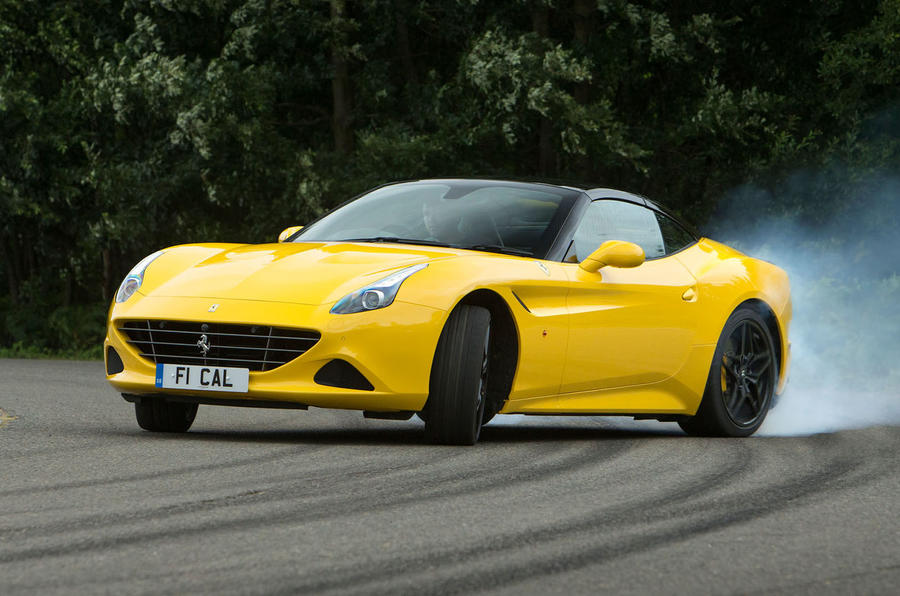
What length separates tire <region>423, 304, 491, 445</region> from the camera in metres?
7.33

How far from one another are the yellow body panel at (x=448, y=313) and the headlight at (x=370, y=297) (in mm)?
39

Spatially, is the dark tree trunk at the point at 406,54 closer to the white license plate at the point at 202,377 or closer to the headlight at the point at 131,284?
the headlight at the point at 131,284

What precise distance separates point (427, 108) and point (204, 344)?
50.4 feet

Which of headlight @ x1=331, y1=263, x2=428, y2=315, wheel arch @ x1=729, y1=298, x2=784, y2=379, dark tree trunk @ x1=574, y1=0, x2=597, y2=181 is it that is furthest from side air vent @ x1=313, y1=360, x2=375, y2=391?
dark tree trunk @ x1=574, y1=0, x2=597, y2=181

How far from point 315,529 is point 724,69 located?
715 inches

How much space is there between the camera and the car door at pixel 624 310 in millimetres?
8188

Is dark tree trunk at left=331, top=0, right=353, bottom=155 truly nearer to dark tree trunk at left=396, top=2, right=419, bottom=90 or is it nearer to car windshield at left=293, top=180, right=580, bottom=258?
dark tree trunk at left=396, top=2, right=419, bottom=90

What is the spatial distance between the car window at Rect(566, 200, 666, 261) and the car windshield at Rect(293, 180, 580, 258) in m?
0.16

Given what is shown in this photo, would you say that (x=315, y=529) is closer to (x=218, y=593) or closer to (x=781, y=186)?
(x=218, y=593)

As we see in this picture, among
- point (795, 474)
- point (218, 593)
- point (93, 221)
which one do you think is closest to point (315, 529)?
point (218, 593)

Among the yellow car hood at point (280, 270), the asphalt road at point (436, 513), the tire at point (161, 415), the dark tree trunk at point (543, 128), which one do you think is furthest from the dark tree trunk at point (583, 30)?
the tire at point (161, 415)

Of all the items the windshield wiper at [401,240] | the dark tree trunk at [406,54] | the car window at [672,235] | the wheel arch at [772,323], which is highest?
the dark tree trunk at [406,54]

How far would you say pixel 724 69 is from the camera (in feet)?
73.0

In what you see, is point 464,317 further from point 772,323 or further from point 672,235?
point 772,323
